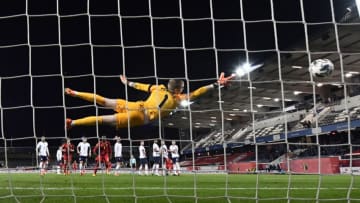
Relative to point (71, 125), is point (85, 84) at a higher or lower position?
higher

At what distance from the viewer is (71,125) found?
5645 millimetres

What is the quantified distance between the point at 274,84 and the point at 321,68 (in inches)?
69.8

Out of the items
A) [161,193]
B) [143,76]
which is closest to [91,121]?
[161,193]

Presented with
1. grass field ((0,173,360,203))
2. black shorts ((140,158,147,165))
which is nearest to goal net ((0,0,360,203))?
grass field ((0,173,360,203))

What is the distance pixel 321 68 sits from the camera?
25.2 feet

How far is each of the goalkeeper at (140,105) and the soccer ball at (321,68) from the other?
257 centimetres

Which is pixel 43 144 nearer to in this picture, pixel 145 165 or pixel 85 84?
pixel 145 165

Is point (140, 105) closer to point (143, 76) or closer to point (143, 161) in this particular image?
point (143, 76)

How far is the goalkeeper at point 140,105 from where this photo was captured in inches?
218

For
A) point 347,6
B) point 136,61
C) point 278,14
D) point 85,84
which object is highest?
point 347,6

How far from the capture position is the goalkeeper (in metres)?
5.55

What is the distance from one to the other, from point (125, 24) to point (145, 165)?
744cm

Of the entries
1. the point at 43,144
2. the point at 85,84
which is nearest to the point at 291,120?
the point at 43,144

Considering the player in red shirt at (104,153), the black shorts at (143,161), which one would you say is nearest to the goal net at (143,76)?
the player in red shirt at (104,153)
